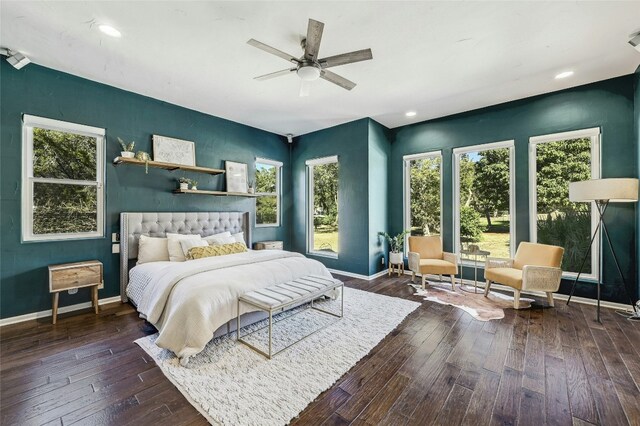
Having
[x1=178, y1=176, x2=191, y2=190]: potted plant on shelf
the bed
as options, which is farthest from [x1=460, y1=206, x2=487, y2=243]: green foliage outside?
[x1=178, y1=176, x2=191, y2=190]: potted plant on shelf

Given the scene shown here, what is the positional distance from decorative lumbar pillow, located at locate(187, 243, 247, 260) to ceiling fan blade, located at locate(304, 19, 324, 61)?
9.29 ft

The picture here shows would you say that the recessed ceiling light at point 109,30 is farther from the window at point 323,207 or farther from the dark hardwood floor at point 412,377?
the window at point 323,207

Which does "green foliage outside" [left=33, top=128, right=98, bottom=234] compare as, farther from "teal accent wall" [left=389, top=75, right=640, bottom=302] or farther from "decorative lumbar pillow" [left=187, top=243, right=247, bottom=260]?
"teal accent wall" [left=389, top=75, right=640, bottom=302]

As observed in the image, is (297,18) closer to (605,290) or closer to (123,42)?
(123,42)

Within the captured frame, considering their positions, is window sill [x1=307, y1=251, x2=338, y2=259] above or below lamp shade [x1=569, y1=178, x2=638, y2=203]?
below

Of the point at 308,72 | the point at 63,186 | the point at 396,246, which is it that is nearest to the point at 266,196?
the point at 396,246

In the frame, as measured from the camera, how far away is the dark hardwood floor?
5.59ft

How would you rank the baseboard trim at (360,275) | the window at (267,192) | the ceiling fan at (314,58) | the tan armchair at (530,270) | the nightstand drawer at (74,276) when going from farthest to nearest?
the window at (267,192), the baseboard trim at (360,275), the tan armchair at (530,270), the nightstand drawer at (74,276), the ceiling fan at (314,58)

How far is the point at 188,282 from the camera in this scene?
2.57 meters

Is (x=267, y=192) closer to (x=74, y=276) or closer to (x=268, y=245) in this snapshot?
(x=268, y=245)

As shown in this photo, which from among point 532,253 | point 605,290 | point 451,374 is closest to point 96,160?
point 451,374

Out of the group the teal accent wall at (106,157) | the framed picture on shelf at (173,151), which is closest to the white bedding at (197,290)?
the teal accent wall at (106,157)

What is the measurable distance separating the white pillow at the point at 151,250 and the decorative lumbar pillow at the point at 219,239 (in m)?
0.63

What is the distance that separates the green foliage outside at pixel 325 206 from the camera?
572 cm
